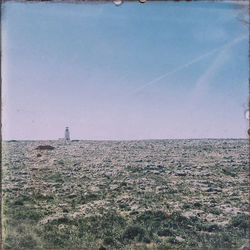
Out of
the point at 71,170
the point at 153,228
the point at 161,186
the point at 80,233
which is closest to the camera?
the point at 80,233

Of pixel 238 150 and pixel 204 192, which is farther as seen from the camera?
pixel 238 150

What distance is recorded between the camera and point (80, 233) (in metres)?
7.96

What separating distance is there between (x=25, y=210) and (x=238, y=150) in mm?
24573

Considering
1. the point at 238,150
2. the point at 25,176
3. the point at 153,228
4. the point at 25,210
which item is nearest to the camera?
the point at 153,228

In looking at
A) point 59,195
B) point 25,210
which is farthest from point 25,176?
point 25,210

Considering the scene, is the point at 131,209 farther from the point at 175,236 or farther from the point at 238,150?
the point at 238,150

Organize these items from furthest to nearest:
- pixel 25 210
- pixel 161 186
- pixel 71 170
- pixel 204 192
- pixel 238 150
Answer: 1. pixel 238 150
2. pixel 71 170
3. pixel 161 186
4. pixel 204 192
5. pixel 25 210

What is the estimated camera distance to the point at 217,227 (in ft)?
29.2

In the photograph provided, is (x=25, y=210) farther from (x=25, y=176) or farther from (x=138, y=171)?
(x=138, y=171)

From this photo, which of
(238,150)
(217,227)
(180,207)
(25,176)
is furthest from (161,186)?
(238,150)

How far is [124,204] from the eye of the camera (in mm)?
11203

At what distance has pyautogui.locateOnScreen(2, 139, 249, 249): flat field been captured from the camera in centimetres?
759

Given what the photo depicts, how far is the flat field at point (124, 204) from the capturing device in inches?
299

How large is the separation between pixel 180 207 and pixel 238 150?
1953 cm
